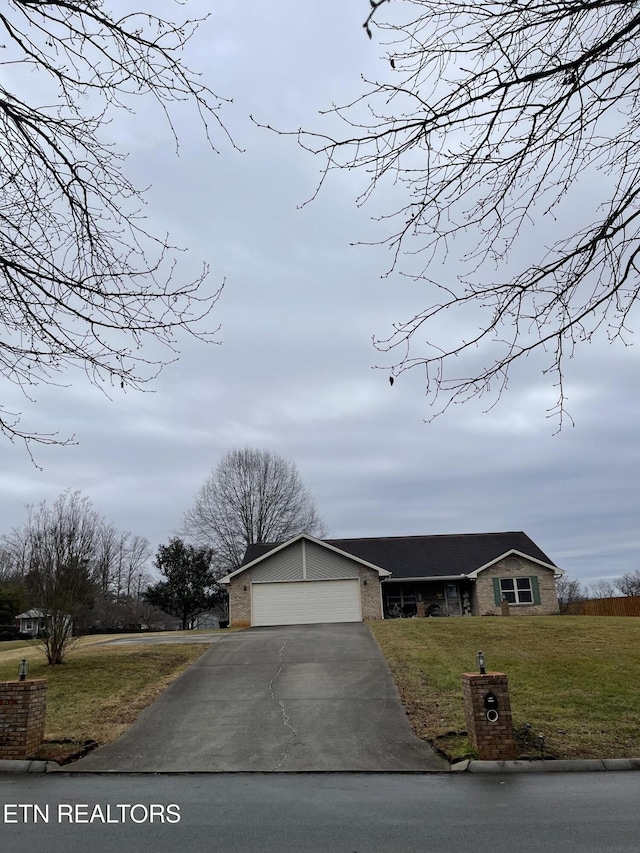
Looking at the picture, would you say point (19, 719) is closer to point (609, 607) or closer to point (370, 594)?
point (370, 594)

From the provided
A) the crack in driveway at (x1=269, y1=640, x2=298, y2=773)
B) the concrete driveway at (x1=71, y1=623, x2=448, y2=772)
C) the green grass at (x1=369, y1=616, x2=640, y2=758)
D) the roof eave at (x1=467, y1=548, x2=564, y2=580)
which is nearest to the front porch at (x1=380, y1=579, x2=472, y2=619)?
the roof eave at (x1=467, y1=548, x2=564, y2=580)

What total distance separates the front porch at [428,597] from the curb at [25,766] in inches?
1052

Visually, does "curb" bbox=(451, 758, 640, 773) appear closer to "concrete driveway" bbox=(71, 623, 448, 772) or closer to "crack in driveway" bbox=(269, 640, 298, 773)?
Result: "concrete driveway" bbox=(71, 623, 448, 772)

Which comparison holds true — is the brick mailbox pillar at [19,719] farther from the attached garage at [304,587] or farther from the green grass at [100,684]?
the attached garage at [304,587]

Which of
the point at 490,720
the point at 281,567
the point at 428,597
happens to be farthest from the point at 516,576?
the point at 490,720

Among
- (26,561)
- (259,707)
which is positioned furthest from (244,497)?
(259,707)

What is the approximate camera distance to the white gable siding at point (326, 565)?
30.2 meters

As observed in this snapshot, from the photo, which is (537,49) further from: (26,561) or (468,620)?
(468,620)

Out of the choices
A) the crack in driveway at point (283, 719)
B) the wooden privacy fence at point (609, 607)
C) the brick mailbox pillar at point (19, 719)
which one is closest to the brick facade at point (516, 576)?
the wooden privacy fence at point (609, 607)

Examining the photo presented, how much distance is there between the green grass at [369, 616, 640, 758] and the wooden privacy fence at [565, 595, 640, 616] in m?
12.2

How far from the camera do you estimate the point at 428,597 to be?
34.6 metres

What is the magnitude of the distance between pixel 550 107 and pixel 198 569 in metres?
40.5

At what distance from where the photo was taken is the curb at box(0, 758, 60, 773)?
328 inches

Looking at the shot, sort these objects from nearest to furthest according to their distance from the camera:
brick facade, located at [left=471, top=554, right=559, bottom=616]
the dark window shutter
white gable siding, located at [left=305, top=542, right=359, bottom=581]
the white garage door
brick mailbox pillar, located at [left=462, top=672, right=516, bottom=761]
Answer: brick mailbox pillar, located at [left=462, top=672, right=516, bottom=761], the white garage door, white gable siding, located at [left=305, top=542, right=359, bottom=581], brick facade, located at [left=471, top=554, right=559, bottom=616], the dark window shutter
